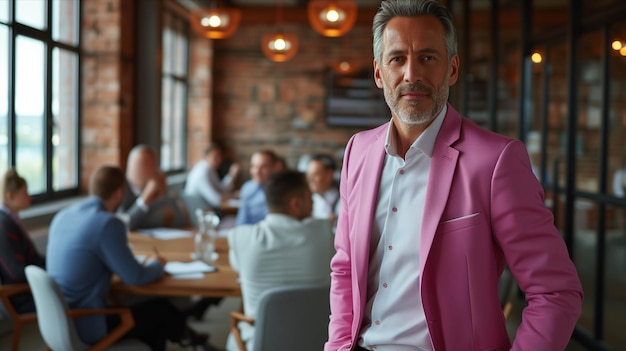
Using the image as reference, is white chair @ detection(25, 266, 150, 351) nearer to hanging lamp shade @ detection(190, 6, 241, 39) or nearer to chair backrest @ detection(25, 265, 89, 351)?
chair backrest @ detection(25, 265, 89, 351)

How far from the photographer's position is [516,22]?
6012 millimetres

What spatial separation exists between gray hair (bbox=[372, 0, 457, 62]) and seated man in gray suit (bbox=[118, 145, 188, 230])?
3.70 meters

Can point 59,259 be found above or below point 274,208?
below

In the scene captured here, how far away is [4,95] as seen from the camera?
5098 millimetres

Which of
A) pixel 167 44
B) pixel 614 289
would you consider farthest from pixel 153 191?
pixel 167 44

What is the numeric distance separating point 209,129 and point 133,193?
5140 millimetres

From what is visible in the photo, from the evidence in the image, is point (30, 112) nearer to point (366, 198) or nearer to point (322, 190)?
point (322, 190)

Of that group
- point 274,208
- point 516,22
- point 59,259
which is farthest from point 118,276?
point 516,22

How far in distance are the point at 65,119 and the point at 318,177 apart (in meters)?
2.64

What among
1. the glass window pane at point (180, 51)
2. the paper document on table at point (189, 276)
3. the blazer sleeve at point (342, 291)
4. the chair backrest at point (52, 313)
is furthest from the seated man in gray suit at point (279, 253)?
the glass window pane at point (180, 51)

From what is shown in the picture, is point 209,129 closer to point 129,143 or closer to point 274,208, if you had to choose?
point 129,143

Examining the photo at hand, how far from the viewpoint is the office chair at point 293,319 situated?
2.66m

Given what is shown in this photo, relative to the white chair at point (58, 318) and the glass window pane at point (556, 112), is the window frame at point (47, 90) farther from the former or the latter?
the glass window pane at point (556, 112)

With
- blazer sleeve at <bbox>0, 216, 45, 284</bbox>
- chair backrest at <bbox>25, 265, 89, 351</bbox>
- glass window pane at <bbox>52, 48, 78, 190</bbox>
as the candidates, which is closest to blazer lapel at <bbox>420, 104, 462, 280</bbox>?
chair backrest at <bbox>25, 265, 89, 351</bbox>
